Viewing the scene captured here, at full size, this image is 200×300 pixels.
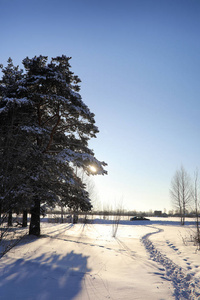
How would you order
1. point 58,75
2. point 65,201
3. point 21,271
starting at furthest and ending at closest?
point 65,201, point 58,75, point 21,271

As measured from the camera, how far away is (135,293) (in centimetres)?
395

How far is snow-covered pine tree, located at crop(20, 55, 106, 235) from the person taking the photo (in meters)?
9.61

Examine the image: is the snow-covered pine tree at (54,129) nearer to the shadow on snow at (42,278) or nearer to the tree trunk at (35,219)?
the tree trunk at (35,219)

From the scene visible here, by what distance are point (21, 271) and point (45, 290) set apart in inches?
52.2

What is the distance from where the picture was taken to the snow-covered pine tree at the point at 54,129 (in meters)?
9.61

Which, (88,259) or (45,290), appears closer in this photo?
(45,290)

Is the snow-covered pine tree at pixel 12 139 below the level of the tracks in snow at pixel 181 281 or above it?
above

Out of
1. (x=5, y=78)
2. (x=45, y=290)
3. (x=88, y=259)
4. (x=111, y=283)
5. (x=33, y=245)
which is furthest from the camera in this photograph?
(x=5, y=78)

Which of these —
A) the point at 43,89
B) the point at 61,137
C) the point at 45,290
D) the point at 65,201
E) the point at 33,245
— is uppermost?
the point at 43,89

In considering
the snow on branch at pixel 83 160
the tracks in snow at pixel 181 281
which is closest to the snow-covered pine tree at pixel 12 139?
the snow on branch at pixel 83 160

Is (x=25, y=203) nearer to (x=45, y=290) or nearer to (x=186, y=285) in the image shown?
(x=45, y=290)

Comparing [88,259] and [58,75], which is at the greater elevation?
[58,75]

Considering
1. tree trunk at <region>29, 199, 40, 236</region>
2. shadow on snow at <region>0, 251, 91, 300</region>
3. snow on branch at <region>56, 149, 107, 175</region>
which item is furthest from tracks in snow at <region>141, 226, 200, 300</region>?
tree trunk at <region>29, 199, 40, 236</region>

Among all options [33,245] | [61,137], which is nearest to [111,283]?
[33,245]
